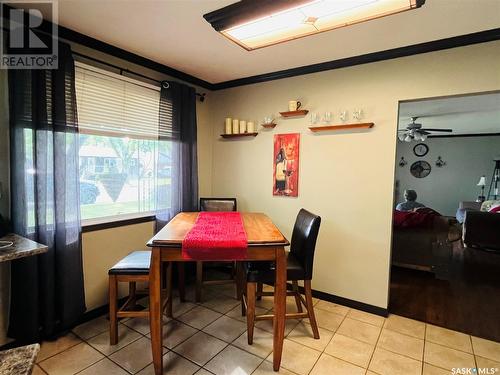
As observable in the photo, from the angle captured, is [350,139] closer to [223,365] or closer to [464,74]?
[464,74]

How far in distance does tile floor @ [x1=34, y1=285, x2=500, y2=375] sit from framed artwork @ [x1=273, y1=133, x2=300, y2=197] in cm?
132

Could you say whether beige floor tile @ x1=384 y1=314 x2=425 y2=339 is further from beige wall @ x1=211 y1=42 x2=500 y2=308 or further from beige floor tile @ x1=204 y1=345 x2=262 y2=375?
beige floor tile @ x1=204 y1=345 x2=262 y2=375

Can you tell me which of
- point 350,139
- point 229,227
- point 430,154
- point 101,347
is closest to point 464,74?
point 350,139

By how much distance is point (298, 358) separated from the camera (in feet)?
6.20

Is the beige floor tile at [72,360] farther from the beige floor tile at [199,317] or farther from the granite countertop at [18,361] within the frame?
the granite countertop at [18,361]

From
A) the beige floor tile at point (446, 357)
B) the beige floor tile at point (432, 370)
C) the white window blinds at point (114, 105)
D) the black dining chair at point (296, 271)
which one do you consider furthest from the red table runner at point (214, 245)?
the beige floor tile at point (446, 357)

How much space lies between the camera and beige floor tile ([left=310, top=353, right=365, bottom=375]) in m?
1.76

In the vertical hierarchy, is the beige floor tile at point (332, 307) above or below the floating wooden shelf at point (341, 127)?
below

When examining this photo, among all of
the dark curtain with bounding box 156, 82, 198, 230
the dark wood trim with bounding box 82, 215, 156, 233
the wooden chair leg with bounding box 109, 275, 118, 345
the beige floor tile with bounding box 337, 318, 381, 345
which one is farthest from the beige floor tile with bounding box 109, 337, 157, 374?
the beige floor tile with bounding box 337, 318, 381, 345

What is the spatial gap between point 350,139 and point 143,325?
8.14ft

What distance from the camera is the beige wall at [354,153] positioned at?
2.19m

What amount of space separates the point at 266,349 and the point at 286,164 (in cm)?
176

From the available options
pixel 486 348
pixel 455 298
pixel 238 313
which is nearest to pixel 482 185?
pixel 455 298

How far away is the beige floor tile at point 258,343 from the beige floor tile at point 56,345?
1.21 metres
